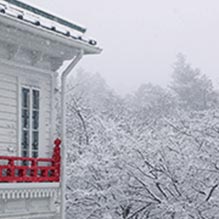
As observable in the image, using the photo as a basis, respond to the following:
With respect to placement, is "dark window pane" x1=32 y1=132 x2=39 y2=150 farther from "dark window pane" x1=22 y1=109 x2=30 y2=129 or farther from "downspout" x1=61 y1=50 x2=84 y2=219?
"downspout" x1=61 y1=50 x2=84 y2=219

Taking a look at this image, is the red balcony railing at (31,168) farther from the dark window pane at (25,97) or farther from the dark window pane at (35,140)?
the dark window pane at (25,97)

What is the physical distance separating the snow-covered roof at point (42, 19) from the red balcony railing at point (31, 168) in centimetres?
223

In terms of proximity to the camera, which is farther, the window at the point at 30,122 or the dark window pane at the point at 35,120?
the dark window pane at the point at 35,120

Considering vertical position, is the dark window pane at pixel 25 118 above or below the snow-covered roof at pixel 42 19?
below

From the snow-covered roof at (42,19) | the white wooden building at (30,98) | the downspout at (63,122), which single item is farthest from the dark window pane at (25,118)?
the snow-covered roof at (42,19)

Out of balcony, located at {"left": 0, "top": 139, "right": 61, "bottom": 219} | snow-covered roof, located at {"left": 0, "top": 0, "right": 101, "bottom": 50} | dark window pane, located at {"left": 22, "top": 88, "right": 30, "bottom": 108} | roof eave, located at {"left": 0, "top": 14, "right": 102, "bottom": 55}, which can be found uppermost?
snow-covered roof, located at {"left": 0, "top": 0, "right": 101, "bottom": 50}

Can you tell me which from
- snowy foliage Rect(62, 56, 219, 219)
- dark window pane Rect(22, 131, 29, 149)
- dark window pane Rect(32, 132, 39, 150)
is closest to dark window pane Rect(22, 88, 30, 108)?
dark window pane Rect(22, 131, 29, 149)

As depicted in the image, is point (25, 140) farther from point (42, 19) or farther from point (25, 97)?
point (42, 19)

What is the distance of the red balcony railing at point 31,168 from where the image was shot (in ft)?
32.9

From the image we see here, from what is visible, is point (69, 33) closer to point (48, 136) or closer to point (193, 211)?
point (48, 136)

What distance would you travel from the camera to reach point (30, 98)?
37.3 ft

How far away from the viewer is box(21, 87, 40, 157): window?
11273mm

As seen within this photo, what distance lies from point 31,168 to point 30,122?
3.81ft

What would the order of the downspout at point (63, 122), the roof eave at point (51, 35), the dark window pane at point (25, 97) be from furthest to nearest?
the downspout at point (63, 122) < the dark window pane at point (25, 97) < the roof eave at point (51, 35)
